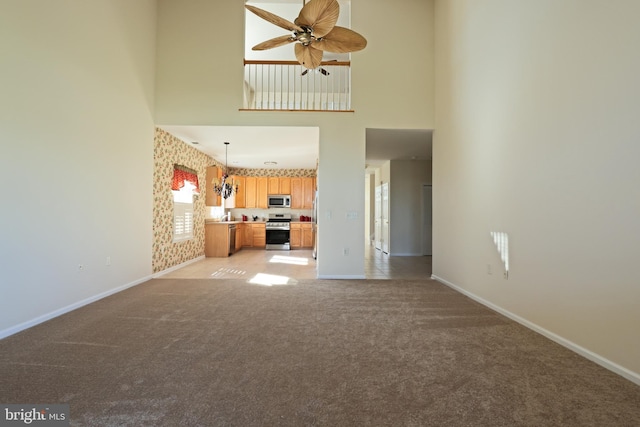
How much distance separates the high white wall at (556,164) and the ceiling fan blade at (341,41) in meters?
1.61

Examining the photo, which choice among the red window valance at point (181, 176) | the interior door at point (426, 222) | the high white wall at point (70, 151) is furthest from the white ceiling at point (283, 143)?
the high white wall at point (70, 151)

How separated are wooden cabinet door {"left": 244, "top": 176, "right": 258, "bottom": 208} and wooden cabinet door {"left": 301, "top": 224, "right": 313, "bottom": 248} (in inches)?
70.9

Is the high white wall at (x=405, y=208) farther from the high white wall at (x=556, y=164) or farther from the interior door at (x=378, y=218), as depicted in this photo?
the high white wall at (x=556, y=164)

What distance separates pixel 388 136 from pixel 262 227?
5106mm

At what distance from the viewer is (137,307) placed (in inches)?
125

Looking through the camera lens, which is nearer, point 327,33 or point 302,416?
point 302,416

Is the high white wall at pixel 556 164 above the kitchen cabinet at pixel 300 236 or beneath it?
above

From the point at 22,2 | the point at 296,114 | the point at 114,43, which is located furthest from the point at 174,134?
the point at 22,2

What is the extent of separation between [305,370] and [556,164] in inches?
104

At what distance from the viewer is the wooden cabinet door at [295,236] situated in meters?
8.74

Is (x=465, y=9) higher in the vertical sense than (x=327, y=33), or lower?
higher

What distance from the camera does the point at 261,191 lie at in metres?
8.98

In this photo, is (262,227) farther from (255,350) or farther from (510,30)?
(510,30)

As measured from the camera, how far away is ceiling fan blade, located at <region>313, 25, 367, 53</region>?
2.97m
